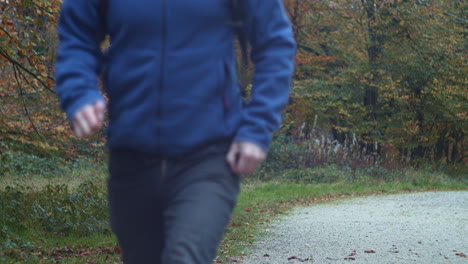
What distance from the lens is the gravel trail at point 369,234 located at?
7.70 metres

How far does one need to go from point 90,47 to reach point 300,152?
19563 mm

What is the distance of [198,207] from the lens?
6.66ft

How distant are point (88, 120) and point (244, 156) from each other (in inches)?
18.6

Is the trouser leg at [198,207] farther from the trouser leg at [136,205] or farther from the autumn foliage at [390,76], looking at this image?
the autumn foliage at [390,76]

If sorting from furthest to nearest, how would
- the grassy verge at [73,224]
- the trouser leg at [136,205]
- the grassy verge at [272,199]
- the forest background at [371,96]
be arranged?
1. the forest background at [371,96]
2. the grassy verge at [272,199]
3. the grassy verge at [73,224]
4. the trouser leg at [136,205]

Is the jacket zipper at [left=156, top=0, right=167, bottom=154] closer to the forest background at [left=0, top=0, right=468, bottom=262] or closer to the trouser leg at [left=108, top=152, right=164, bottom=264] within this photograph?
the trouser leg at [left=108, top=152, right=164, bottom=264]

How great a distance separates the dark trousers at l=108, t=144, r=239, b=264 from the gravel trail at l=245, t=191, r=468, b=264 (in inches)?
207

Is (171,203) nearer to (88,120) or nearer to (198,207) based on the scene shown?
(198,207)

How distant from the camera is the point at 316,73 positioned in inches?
1123

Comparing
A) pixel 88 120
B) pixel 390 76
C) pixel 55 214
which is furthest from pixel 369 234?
pixel 390 76

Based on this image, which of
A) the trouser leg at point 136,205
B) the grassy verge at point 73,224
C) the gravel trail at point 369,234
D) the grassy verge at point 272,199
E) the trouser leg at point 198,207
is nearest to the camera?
the trouser leg at point 198,207

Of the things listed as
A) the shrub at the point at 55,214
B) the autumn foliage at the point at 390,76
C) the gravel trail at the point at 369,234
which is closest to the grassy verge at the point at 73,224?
the shrub at the point at 55,214

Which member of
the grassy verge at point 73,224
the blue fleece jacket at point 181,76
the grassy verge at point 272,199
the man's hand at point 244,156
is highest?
the blue fleece jacket at point 181,76

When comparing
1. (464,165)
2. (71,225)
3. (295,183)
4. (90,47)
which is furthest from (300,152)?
(90,47)
